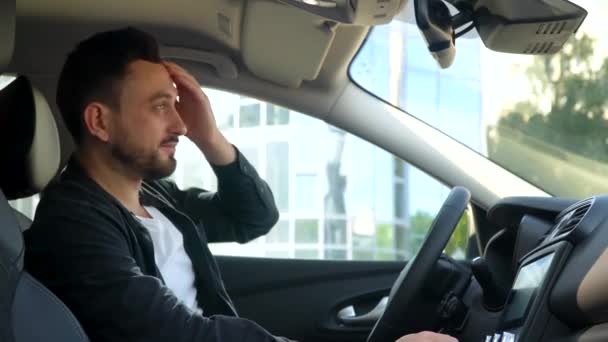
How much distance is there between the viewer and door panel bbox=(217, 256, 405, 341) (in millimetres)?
3092

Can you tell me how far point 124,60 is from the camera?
2.32 m

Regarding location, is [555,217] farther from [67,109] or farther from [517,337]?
[67,109]

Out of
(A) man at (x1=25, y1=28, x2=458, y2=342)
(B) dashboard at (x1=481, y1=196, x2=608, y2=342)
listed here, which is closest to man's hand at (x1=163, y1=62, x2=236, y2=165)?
(A) man at (x1=25, y1=28, x2=458, y2=342)

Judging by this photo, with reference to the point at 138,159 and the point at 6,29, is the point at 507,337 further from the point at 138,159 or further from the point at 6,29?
the point at 6,29

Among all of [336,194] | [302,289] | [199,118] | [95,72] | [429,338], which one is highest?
[95,72]

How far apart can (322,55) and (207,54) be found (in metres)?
0.35

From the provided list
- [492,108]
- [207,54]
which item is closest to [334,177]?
[492,108]

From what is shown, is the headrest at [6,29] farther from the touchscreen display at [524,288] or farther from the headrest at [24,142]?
the touchscreen display at [524,288]

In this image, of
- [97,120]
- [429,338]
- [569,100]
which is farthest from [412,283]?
[569,100]

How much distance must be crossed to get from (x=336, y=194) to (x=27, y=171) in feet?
17.8

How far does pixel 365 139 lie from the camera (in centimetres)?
297

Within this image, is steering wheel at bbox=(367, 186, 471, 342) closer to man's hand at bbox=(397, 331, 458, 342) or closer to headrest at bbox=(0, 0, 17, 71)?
man's hand at bbox=(397, 331, 458, 342)

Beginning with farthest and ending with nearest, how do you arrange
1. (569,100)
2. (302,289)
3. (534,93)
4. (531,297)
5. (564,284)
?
(534,93), (569,100), (302,289), (531,297), (564,284)

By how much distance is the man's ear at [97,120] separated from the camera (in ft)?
7.54
